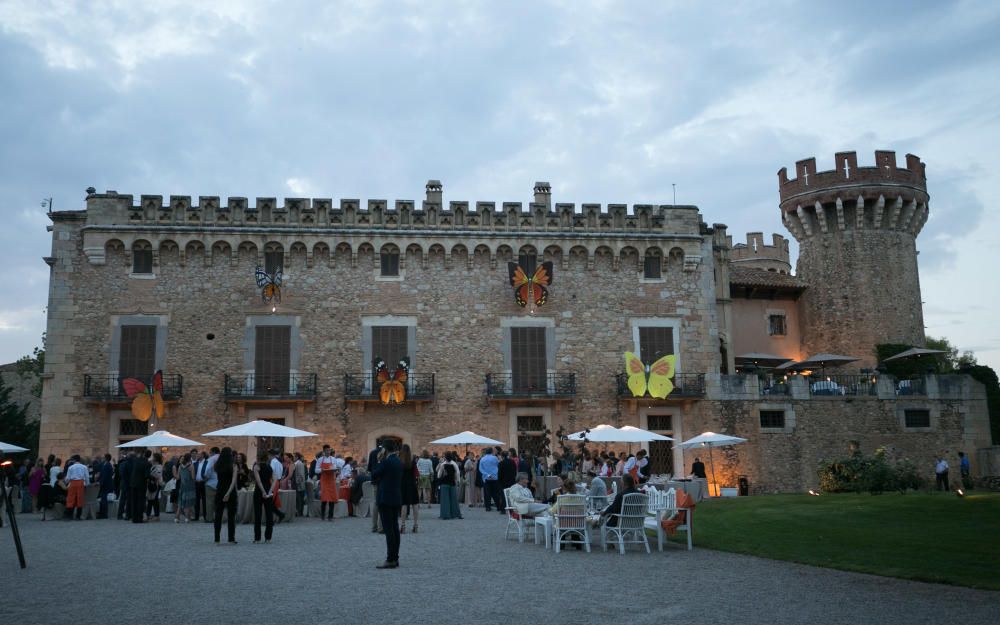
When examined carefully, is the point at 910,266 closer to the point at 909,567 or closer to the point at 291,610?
the point at 909,567

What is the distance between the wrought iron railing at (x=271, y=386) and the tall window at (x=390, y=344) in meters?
2.16

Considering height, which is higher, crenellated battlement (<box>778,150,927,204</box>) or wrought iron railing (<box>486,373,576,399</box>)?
crenellated battlement (<box>778,150,927,204</box>)

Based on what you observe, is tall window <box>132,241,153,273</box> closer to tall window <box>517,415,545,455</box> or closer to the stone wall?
the stone wall

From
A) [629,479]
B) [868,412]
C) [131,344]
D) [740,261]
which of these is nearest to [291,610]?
[629,479]

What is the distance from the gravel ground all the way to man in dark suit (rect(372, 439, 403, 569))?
37 centimetres

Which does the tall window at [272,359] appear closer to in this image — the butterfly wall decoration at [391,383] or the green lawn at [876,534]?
the butterfly wall decoration at [391,383]

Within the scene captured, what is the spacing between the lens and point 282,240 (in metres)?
27.8

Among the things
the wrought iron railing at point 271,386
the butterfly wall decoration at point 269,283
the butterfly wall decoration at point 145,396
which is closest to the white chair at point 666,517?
the wrought iron railing at point 271,386

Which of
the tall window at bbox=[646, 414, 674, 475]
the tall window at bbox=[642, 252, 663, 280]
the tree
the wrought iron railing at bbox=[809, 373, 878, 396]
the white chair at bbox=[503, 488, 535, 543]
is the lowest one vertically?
the white chair at bbox=[503, 488, 535, 543]

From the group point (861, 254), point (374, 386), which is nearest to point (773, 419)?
point (861, 254)

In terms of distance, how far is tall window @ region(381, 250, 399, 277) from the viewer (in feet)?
92.8

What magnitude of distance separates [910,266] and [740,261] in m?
13.4

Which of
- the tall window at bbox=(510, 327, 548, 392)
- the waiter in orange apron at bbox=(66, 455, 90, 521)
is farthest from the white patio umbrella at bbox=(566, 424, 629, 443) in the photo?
the waiter in orange apron at bbox=(66, 455, 90, 521)

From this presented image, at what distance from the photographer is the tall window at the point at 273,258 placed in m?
27.9
